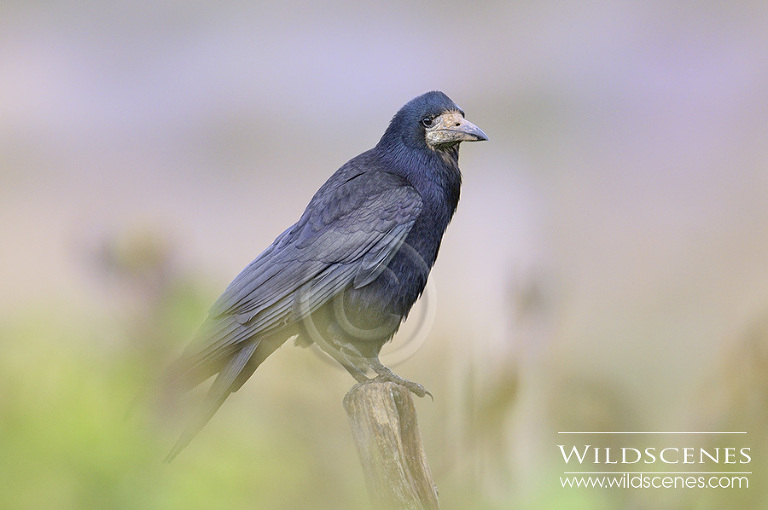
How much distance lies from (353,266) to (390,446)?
0.65 m

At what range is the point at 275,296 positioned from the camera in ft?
8.25

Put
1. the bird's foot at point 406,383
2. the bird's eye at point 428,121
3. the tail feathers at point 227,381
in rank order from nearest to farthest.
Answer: the tail feathers at point 227,381 < the bird's foot at point 406,383 < the bird's eye at point 428,121

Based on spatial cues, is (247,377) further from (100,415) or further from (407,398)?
(100,415)

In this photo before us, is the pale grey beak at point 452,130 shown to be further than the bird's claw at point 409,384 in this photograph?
Yes

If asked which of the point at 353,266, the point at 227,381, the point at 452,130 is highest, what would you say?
the point at 452,130

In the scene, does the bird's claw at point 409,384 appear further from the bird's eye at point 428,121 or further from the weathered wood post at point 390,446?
the bird's eye at point 428,121

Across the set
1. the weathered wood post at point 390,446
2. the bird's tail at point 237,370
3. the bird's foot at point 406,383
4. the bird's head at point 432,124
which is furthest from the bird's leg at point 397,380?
the bird's head at point 432,124

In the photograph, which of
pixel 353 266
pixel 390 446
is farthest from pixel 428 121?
pixel 390 446

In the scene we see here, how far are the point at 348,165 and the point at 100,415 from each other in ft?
5.07

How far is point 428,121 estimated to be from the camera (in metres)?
2.85

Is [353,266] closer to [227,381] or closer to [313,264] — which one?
[313,264]

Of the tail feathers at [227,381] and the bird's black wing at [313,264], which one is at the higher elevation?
the bird's black wing at [313,264]

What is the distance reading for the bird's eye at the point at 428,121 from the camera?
285cm

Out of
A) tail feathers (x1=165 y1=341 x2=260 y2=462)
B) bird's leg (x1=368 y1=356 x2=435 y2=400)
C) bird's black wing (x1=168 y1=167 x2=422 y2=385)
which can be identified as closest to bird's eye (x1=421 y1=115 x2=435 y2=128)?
bird's black wing (x1=168 y1=167 x2=422 y2=385)
